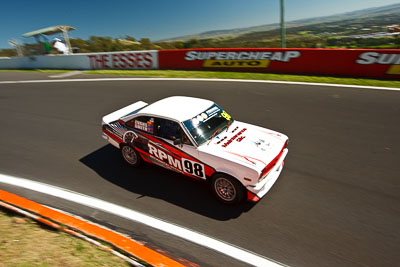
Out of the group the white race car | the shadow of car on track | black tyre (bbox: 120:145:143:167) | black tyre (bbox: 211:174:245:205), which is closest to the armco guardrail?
the white race car

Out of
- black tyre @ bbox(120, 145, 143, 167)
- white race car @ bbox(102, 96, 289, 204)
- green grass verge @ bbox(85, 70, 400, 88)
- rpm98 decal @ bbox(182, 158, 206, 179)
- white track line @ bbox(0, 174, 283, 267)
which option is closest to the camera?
white track line @ bbox(0, 174, 283, 267)

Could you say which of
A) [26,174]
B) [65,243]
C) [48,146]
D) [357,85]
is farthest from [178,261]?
[357,85]

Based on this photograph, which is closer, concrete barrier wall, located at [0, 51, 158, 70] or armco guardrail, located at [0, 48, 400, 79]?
armco guardrail, located at [0, 48, 400, 79]

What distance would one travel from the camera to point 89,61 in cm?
1995

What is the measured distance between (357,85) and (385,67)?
1547 mm

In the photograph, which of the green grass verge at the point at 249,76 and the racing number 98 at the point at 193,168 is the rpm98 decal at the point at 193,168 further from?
the green grass verge at the point at 249,76

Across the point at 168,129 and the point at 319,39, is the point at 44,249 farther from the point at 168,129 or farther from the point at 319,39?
the point at 319,39

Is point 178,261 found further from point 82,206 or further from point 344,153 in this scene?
point 344,153

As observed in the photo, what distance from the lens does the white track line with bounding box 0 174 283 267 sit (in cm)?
375

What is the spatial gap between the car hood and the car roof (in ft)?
2.33

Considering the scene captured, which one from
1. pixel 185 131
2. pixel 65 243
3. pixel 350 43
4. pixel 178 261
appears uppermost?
pixel 350 43

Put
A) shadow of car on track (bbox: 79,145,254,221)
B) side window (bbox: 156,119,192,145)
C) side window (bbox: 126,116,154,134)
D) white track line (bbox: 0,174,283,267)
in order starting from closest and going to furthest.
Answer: white track line (bbox: 0,174,283,267)
shadow of car on track (bbox: 79,145,254,221)
side window (bbox: 156,119,192,145)
side window (bbox: 126,116,154,134)

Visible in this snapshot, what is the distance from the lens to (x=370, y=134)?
7082 millimetres

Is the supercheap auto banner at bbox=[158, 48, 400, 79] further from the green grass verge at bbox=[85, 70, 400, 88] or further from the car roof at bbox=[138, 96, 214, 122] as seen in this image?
the car roof at bbox=[138, 96, 214, 122]
